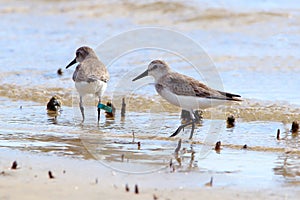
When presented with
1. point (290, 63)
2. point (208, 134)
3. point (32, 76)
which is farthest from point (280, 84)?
point (32, 76)

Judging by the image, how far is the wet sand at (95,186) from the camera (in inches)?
220

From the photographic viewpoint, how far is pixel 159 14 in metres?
17.4

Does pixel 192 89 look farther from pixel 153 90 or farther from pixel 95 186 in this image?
pixel 153 90

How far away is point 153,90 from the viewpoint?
35.4 feet

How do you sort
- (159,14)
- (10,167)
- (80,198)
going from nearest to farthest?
(80,198) < (10,167) < (159,14)

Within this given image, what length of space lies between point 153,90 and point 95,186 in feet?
16.6

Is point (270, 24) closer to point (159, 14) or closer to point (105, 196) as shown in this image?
point (159, 14)

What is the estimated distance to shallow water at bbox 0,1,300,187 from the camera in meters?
7.11

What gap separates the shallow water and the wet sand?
0.80ft

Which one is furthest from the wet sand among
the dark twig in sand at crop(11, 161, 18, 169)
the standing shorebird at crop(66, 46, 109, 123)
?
the standing shorebird at crop(66, 46, 109, 123)

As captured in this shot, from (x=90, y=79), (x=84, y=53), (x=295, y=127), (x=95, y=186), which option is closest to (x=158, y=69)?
(x=90, y=79)

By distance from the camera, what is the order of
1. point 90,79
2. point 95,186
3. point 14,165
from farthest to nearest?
point 90,79, point 14,165, point 95,186

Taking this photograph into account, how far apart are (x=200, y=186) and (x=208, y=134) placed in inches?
95.8

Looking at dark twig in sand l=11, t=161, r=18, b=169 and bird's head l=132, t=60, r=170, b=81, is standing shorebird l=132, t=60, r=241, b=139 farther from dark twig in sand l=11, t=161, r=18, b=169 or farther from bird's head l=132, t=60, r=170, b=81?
dark twig in sand l=11, t=161, r=18, b=169
